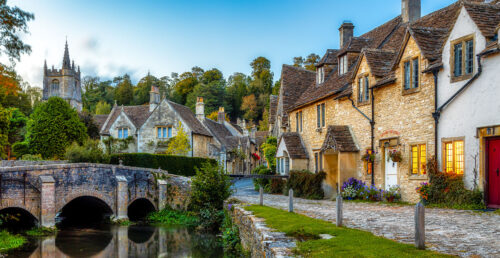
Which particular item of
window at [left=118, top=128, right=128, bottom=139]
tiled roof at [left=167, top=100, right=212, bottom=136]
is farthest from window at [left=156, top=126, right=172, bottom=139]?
window at [left=118, top=128, right=128, bottom=139]

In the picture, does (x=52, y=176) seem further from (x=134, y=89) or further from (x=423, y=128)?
(x=134, y=89)

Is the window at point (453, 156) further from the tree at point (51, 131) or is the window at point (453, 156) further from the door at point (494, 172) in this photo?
the tree at point (51, 131)

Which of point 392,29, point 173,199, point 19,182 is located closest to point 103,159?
point 173,199

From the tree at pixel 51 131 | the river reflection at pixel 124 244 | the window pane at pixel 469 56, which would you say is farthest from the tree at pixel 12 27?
the tree at pixel 51 131

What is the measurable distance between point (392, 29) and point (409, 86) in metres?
6.52

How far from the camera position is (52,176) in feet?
72.4

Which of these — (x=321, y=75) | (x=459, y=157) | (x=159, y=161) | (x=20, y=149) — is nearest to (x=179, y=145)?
(x=159, y=161)

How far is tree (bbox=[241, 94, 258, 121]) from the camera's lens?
83188 millimetres

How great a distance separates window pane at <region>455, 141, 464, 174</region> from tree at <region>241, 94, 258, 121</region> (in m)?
69.6

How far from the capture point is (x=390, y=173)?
16.8m

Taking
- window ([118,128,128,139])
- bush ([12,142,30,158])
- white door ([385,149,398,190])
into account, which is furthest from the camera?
window ([118,128,128,139])

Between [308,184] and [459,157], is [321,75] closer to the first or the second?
[308,184]

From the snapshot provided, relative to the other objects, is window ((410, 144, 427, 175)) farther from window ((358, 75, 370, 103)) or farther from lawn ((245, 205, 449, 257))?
lawn ((245, 205, 449, 257))

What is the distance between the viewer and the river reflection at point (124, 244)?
16516mm
